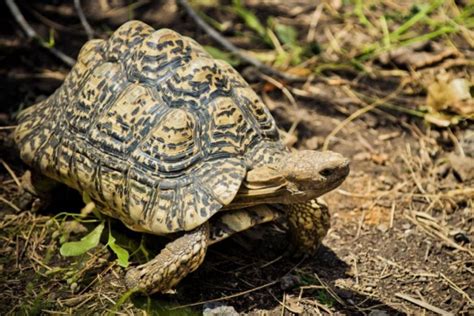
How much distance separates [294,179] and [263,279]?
669 millimetres

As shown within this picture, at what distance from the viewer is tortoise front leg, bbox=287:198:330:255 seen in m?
3.60

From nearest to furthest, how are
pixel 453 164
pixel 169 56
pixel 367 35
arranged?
1. pixel 169 56
2. pixel 453 164
3. pixel 367 35

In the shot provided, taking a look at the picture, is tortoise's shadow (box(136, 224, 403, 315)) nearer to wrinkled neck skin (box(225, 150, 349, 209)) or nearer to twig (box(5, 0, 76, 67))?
wrinkled neck skin (box(225, 150, 349, 209))

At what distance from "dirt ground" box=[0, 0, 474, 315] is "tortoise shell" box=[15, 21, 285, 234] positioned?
370 mm

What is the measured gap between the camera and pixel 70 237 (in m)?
3.74

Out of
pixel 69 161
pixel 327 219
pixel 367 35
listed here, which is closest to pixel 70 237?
pixel 69 161

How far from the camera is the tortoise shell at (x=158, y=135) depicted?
3.23 meters

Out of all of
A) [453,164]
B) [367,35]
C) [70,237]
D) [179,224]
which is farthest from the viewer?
[367,35]

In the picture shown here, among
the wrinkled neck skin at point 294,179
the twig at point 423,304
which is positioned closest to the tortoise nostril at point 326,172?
the wrinkled neck skin at point 294,179

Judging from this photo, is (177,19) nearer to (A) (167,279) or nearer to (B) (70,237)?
(B) (70,237)

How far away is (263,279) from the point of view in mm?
Answer: 3572

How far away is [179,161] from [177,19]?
2.94 metres

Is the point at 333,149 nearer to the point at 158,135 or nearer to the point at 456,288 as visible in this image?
the point at 456,288

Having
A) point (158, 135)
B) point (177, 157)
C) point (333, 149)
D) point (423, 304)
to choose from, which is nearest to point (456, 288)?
point (423, 304)
